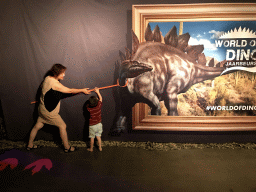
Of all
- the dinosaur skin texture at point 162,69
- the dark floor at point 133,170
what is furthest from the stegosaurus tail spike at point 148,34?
the dark floor at point 133,170

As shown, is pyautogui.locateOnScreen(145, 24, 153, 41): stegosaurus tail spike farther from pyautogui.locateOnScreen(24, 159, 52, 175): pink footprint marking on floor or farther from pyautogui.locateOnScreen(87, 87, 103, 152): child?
pyautogui.locateOnScreen(24, 159, 52, 175): pink footprint marking on floor

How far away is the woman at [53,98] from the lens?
2.32 meters

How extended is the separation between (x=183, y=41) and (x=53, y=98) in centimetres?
219

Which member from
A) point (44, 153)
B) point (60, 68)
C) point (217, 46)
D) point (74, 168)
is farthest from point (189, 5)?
point (44, 153)

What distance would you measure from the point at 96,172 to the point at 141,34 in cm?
208

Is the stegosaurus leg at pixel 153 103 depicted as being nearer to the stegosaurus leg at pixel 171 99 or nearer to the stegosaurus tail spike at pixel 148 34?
the stegosaurus leg at pixel 171 99

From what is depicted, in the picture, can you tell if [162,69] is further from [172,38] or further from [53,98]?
[53,98]

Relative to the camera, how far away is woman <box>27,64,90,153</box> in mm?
2324

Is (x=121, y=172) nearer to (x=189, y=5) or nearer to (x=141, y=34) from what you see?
(x=141, y=34)

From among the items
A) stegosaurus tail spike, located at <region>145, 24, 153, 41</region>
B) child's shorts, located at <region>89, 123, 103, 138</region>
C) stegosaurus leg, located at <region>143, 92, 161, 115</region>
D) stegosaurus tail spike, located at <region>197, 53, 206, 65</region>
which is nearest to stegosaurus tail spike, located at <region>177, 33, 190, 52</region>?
stegosaurus tail spike, located at <region>197, 53, 206, 65</region>

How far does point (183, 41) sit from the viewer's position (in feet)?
7.73

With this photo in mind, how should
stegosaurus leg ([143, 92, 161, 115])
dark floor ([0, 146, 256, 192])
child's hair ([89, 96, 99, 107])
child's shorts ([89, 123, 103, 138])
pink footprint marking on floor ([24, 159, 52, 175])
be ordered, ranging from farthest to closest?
stegosaurus leg ([143, 92, 161, 115]) < child's shorts ([89, 123, 103, 138]) < child's hair ([89, 96, 99, 107]) < pink footprint marking on floor ([24, 159, 52, 175]) < dark floor ([0, 146, 256, 192])

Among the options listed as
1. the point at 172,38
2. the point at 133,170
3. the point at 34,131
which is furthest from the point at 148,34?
the point at 34,131

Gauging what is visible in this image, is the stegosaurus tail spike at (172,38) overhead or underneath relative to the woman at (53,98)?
overhead
